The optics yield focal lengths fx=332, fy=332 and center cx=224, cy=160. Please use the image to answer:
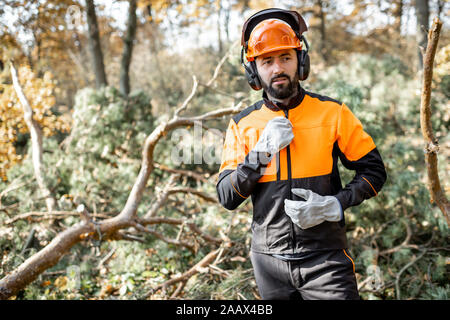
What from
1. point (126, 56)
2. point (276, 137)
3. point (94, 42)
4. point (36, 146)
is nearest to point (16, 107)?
point (36, 146)

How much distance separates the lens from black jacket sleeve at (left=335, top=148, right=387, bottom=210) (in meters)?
1.88

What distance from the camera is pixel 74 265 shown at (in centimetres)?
443

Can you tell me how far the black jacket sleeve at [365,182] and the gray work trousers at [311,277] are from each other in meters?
0.30

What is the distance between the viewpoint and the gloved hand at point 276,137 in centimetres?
177

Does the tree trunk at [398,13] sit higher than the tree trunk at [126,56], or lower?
higher

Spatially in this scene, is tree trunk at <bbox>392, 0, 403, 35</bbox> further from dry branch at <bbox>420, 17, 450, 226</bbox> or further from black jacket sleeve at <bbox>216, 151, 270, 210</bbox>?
black jacket sleeve at <bbox>216, 151, 270, 210</bbox>

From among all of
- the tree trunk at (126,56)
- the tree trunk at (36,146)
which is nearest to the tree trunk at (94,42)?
the tree trunk at (126,56)

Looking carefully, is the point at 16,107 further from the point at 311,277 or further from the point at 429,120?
the point at 429,120

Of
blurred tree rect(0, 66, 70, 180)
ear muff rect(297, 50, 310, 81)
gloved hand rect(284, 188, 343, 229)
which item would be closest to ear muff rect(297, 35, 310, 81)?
ear muff rect(297, 50, 310, 81)

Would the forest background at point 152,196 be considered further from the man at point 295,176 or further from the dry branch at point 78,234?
the man at point 295,176

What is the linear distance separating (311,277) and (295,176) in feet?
1.87
